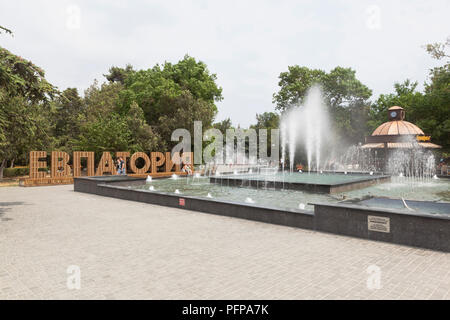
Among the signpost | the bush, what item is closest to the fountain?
the signpost

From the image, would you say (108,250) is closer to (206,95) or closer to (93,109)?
(206,95)

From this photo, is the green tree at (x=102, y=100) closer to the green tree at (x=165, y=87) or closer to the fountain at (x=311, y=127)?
the green tree at (x=165, y=87)

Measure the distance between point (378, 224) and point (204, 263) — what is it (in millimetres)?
4533

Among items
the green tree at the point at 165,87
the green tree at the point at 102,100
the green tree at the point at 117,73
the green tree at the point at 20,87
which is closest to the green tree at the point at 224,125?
the green tree at the point at 165,87

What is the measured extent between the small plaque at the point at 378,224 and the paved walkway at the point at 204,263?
0.38 meters

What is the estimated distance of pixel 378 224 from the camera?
7.55m

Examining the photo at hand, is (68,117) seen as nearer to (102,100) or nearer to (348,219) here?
(102,100)

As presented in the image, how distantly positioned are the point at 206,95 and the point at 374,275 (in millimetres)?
37649

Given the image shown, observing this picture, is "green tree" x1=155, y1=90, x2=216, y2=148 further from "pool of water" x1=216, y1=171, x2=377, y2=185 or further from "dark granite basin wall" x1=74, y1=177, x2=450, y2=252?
"dark granite basin wall" x1=74, y1=177, x2=450, y2=252

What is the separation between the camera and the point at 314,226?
28.5 feet

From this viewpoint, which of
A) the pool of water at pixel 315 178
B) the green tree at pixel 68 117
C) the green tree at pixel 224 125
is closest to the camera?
the pool of water at pixel 315 178

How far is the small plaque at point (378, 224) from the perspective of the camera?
7.44 m

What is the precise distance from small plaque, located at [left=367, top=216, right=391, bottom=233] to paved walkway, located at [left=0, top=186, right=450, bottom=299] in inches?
15.0
